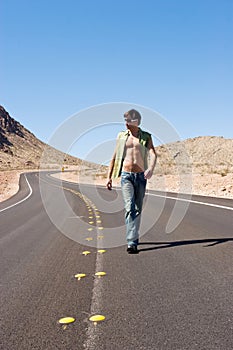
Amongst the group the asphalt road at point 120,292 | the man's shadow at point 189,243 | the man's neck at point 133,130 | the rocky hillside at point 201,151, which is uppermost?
the rocky hillside at point 201,151

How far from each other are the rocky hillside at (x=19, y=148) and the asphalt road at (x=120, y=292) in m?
125

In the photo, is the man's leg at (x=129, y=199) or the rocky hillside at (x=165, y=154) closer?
the man's leg at (x=129, y=199)

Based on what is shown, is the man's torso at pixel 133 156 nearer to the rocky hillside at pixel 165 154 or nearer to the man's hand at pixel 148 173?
the man's hand at pixel 148 173

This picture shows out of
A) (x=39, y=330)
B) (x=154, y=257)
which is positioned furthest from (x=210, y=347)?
(x=154, y=257)

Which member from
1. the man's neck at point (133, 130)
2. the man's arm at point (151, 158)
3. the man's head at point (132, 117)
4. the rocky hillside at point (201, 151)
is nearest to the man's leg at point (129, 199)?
the man's arm at point (151, 158)

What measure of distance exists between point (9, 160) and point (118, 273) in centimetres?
13675

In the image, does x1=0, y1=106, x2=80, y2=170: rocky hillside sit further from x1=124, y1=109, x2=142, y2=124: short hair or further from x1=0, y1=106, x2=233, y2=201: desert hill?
x1=124, y1=109, x2=142, y2=124: short hair

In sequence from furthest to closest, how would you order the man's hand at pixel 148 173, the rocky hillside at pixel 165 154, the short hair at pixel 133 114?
the rocky hillside at pixel 165 154 < the man's hand at pixel 148 173 < the short hair at pixel 133 114

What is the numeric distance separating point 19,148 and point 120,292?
163438mm

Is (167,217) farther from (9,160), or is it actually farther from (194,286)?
(9,160)

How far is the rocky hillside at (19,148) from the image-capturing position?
459 feet

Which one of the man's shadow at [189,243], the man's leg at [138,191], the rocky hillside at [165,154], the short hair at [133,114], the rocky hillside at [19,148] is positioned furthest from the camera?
the rocky hillside at [19,148]

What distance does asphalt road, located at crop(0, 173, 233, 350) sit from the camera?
3305 mm

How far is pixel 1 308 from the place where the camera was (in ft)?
13.6
